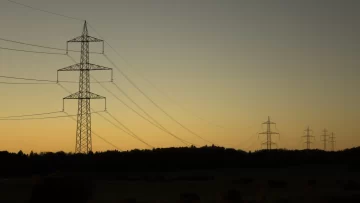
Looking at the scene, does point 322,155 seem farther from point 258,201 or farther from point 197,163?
point 258,201

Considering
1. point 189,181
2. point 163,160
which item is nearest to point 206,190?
point 189,181

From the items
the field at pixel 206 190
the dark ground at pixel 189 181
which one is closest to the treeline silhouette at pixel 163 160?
the dark ground at pixel 189 181

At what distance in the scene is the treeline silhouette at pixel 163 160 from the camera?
358ft

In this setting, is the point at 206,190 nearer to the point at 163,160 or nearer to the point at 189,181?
the point at 189,181

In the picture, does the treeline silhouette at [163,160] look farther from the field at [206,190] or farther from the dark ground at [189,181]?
the field at [206,190]

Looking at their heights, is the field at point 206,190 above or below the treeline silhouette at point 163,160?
below

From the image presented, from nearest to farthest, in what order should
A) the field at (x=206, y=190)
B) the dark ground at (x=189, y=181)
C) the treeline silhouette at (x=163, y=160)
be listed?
the dark ground at (x=189, y=181), the field at (x=206, y=190), the treeline silhouette at (x=163, y=160)

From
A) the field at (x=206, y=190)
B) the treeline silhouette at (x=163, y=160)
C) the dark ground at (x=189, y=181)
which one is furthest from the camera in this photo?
the treeline silhouette at (x=163, y=160)

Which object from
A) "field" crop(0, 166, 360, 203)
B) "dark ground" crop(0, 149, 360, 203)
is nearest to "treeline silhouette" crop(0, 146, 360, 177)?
"dark ground" crop(0, 149, 360, 203)

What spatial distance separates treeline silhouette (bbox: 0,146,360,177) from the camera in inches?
4299

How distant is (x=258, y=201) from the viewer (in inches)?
2235

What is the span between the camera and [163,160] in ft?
408

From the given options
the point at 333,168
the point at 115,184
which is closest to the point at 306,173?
the point at 333,168

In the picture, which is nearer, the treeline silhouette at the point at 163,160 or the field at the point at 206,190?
the field at the point at 206,190
